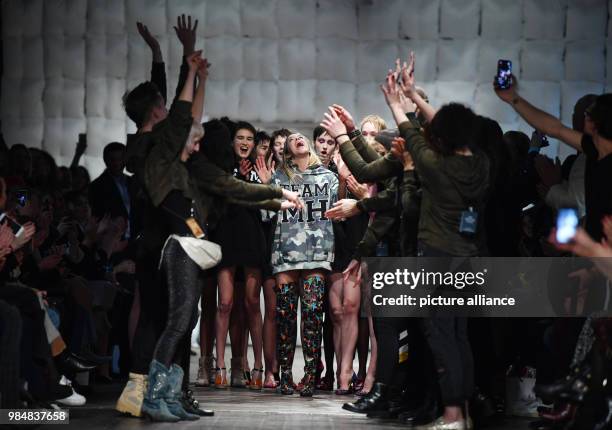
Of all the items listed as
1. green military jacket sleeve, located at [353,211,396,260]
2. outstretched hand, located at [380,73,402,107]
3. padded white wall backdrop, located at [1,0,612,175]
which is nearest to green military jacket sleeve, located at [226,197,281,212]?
green military jacket sleeve, located at [353,211,396,260]

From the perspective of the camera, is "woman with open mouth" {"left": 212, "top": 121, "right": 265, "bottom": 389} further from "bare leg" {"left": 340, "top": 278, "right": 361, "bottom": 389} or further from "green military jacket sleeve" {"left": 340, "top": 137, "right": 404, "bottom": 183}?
"green military jacket sleeve" {"left": 340, "top": 137, "right": 404, "bottom": 183}

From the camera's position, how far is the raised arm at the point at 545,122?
5266mm

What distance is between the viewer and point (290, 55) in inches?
392

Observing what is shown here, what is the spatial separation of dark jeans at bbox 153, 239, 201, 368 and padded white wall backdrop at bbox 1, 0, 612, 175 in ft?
15.2

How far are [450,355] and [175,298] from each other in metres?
1.29

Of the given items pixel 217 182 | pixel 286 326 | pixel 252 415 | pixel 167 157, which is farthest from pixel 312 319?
pixel 167 157

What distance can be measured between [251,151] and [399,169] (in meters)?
1.83

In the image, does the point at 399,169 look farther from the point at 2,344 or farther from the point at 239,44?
the point at 239,44

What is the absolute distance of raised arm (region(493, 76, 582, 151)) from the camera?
5266mm

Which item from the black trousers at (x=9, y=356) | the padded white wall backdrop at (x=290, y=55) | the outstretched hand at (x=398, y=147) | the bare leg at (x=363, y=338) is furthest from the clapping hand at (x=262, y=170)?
the padded white wall backdrop at (x=290, y=55)

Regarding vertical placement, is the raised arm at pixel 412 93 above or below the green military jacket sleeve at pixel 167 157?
above

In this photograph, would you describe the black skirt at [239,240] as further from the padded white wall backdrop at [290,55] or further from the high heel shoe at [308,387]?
the padded white wall backdrop at [290,55]

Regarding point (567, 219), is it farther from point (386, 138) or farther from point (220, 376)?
point (220, 376)

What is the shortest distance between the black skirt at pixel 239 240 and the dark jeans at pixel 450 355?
6.75 feet
